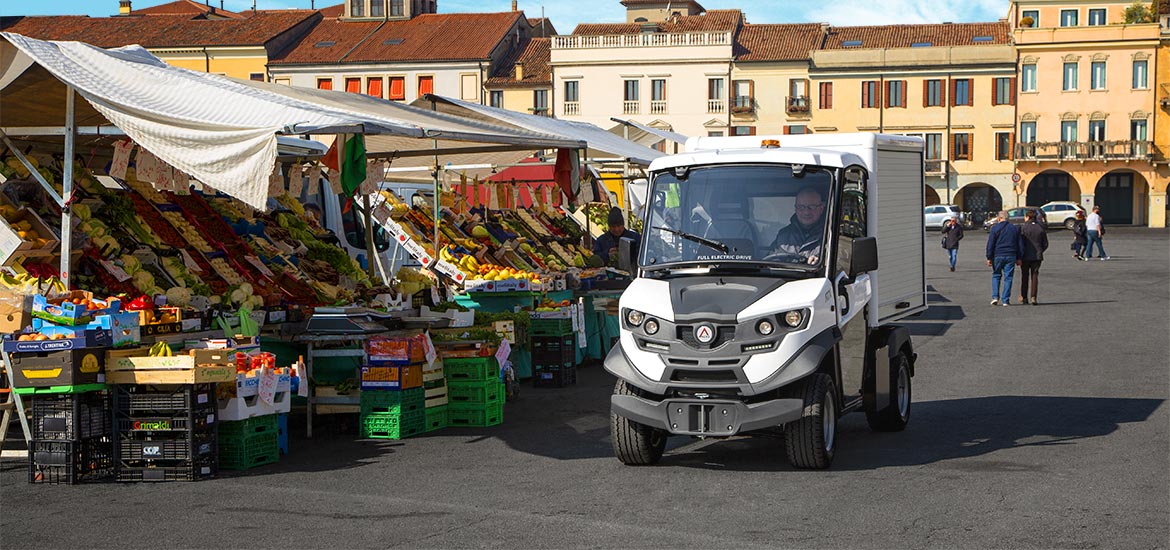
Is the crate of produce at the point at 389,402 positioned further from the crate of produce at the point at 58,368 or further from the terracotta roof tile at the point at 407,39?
the terracotta roof tile at the point at 407,39

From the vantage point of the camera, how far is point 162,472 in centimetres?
967

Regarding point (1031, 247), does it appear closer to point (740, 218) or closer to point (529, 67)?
point (740, 218)

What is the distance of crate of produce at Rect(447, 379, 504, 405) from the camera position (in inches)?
479

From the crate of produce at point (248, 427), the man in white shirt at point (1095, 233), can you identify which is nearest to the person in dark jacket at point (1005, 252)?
the man in white shirt at point (1095, 233)

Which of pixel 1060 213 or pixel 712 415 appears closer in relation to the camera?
pixel 712 415

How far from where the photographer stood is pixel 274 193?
12.4m

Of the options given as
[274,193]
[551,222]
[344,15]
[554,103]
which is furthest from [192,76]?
[344,15]

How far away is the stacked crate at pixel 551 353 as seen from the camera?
15.2 metres

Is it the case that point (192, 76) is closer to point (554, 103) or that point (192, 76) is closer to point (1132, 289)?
point (1132, 289)

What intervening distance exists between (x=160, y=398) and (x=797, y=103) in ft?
226

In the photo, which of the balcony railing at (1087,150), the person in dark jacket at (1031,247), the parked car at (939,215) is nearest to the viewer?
the person in dark jacket at (1031,247)

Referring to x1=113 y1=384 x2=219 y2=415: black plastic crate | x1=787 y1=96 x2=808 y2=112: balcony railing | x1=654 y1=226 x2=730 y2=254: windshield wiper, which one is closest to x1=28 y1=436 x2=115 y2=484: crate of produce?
x1=113 y1=384 x2=219 y2=415: black plastic crate

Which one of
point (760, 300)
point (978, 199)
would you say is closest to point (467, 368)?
point (760, 300)

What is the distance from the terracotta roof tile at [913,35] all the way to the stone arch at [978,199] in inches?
324
